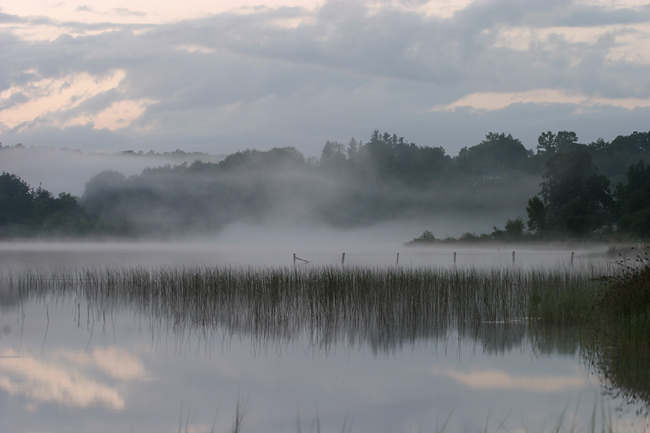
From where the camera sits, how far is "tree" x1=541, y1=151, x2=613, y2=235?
164ft

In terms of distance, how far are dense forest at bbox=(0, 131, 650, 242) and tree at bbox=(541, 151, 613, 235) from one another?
8.72 m

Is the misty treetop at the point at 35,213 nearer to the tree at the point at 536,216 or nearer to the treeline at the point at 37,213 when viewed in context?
the treeline at the point at 37,213

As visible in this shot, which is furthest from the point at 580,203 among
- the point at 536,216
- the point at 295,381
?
the point at 295,381

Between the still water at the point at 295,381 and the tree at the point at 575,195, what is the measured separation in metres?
41.4

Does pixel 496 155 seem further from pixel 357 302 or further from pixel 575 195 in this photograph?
pixel 357 302

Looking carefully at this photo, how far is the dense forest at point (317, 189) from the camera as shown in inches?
3147

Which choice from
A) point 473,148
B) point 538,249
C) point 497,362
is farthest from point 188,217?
point 497,362

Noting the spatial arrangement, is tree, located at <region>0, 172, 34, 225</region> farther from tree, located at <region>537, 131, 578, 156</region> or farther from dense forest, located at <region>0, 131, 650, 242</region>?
tree, located at <region>537, 131, 578, 156</region>

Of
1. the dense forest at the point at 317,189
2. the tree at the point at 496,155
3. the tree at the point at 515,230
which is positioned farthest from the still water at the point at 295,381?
the tree at the point at 496,155

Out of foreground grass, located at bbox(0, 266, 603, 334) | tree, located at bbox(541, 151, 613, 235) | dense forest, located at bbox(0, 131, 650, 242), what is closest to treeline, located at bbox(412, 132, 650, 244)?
tree, located at bbox(541, 151, 613, 235)

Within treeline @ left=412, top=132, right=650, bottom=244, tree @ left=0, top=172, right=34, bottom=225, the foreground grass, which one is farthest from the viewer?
tree @ left=0, top=172, right=34, bottom=225

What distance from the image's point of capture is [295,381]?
26.5 ft

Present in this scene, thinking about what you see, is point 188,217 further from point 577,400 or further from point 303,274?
point 577,400

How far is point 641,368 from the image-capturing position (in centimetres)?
792
